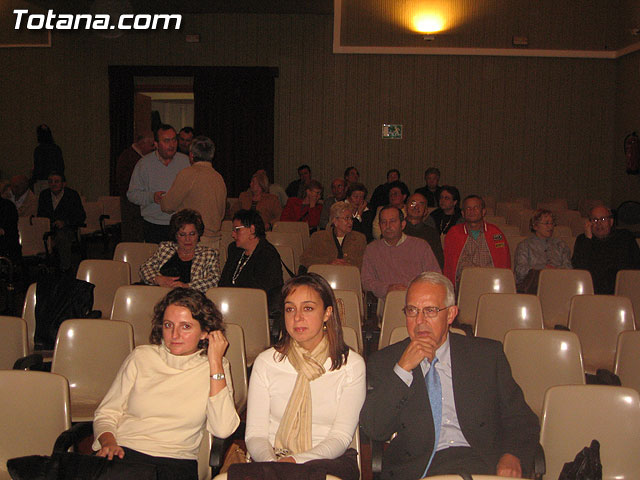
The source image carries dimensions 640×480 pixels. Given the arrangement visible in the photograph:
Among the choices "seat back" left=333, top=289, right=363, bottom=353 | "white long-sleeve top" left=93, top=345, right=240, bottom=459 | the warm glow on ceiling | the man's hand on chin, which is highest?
the warm glow on ceiling

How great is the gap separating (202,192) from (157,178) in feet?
2.03

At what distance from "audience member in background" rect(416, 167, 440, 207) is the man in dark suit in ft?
24.1

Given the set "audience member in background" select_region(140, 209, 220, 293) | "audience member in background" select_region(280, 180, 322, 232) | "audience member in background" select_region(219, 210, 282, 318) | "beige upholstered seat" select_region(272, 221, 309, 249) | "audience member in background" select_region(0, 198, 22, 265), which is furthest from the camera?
"audience member in background" select_region(280, 180, 322, 232)

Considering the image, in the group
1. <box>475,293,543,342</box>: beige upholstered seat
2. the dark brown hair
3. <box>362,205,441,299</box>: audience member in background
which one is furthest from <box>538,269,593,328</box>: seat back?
the dark brown hair

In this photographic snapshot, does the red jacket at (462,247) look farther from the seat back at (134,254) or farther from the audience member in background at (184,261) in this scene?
the seat back at (134,254)

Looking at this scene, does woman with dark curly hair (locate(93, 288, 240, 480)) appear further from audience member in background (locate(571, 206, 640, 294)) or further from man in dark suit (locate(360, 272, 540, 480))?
audience member in background (locate(571, 206, 640, 294))

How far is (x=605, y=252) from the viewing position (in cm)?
541

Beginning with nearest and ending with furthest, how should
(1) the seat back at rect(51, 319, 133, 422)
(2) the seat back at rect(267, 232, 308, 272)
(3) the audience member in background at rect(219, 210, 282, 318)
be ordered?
1. (1) the seat back at rect(51, 319, 133, 422)
2. (3) the audience member in background at rect(219, 210, 282, 318)
3. (2) the seat back at rect(267, 232, 308, 272)

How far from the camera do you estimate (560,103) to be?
37.9 feet

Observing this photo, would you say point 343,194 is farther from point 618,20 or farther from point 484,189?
point 618,20

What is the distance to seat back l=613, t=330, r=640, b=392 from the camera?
321 cm

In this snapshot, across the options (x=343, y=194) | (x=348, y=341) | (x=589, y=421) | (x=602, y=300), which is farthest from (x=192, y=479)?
(x=343, y=194)

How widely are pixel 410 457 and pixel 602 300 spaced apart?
2.31 metres

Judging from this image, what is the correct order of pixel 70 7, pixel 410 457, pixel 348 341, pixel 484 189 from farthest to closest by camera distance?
pixel 484 189, pixel 70 7, pixel 348 341, pixel 410 457
